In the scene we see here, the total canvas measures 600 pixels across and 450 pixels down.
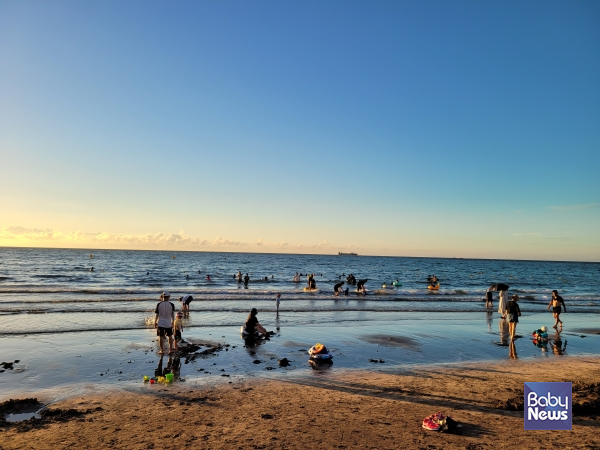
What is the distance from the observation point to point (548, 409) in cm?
838

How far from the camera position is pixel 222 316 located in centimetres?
2473

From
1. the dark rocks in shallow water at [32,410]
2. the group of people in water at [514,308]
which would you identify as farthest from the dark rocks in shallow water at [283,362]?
the group of people in water at [514,308]

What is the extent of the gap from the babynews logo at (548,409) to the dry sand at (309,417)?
0.72 ft

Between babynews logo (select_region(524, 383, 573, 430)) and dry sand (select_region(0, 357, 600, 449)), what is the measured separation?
0.22 m

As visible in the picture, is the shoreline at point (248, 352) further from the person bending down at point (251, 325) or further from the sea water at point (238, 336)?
the person bending down at point (251, 325)

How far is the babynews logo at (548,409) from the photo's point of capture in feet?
26.0

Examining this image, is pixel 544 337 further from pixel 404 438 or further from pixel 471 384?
pixel 404 438

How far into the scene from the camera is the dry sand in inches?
281

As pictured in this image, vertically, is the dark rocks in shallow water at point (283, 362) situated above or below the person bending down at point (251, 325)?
below

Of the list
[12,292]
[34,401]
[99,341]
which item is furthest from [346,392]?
[12,292]

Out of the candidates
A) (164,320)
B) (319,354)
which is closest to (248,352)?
(319,354)

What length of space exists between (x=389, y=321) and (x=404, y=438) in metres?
17.2

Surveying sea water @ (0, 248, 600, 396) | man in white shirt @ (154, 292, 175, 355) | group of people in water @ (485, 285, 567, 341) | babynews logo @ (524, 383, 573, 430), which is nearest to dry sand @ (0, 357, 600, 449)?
babynews logo @ (524, 383, 573, 430)

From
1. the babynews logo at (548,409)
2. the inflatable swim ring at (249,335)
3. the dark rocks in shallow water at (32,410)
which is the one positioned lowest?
the inflatable swim ring at (249,335)
